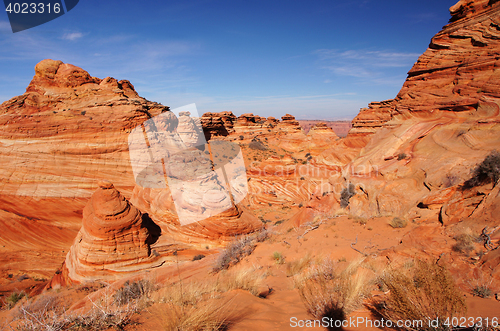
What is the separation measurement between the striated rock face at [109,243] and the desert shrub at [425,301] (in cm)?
904

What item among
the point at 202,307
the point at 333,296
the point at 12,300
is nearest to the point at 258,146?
the point at 12,300

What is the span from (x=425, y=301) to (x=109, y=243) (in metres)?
9.99

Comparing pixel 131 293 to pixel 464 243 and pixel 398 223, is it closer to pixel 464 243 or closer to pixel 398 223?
pixel 464 243

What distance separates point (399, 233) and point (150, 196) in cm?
1055

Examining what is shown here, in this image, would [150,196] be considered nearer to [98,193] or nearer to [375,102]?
[98,193]

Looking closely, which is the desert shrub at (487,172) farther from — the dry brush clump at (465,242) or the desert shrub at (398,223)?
the dry brush clump at (465,242)

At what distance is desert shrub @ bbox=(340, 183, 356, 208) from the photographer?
9523mm

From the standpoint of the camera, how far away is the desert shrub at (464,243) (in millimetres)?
4168

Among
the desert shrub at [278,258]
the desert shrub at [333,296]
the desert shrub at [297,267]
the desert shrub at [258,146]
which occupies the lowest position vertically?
the desert shrub at [278,258]

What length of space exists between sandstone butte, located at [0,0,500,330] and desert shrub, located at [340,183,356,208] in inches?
4.7

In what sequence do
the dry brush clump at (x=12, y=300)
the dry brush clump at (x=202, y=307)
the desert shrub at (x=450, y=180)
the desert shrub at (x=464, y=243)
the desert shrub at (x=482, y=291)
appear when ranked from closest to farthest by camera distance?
the dry brush clump at (x=202, y=307)
the desert shrub at (x=482, y=291)
the desert shrub at (x=464, y=243)
the desert shrub at (x=450, y=180)
the dry brush clump at (x=12, y=300)

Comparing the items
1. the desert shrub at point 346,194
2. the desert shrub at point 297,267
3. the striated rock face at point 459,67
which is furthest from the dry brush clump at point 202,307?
the striated rock face at point 459,67

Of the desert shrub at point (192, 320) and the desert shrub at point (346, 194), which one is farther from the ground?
the desert shrub at point (192, 320)

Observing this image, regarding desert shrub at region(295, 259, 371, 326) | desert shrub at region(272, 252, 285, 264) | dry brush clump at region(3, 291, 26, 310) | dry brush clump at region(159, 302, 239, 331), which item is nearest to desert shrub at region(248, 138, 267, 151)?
desert shrub at region(272, 252, 285, 264)
